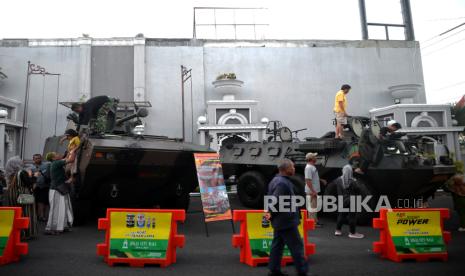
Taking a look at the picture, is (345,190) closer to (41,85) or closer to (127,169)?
(127,169)

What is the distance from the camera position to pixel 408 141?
29.1 feet

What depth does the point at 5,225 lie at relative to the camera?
5016 mm

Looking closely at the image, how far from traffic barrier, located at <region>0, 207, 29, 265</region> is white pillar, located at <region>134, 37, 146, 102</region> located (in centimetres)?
1171

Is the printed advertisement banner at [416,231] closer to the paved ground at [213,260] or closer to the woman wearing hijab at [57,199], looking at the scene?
the paved ground at [213,260]

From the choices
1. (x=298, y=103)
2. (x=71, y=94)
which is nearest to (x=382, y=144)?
(x=298, y=103)

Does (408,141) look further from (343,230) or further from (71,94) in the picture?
(71,94)

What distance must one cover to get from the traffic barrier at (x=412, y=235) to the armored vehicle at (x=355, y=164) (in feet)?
7.71

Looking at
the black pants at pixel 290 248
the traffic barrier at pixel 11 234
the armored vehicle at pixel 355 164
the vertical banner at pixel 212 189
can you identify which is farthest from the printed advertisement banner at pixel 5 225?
the armored vehicle at pixel 355 164

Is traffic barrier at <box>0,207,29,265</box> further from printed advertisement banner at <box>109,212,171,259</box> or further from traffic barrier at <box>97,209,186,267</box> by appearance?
printed advertisement banner at <box>109,212,171,259</box>

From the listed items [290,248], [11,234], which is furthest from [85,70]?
[290,248]

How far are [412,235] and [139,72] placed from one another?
13504 millimetres

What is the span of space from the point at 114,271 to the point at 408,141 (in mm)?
6838

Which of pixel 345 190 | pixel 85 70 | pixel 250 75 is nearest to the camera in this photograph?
pixel 345 190

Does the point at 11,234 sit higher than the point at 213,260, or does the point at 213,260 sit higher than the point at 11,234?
the point at 11,234
